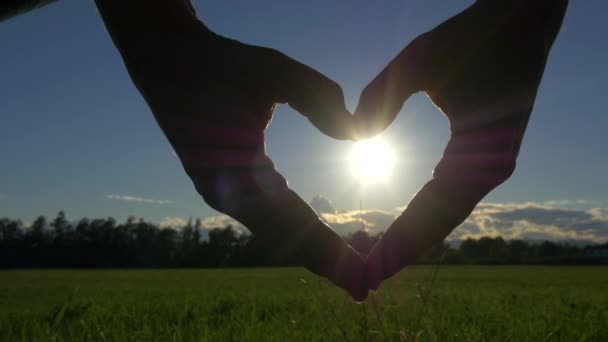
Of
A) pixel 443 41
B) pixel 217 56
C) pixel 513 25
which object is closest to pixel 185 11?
pixel 217 56

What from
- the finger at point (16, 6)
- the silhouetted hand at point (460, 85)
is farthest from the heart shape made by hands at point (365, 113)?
the finger at point (16, 6)

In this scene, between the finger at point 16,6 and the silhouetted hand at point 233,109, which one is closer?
the silhouetted hand at point 233,109

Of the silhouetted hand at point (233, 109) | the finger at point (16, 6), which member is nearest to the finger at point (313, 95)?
the silhouetted hand at point (233, 109)

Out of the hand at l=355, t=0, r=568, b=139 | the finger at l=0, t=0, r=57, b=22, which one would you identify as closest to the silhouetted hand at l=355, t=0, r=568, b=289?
the hand at l=355, t=0, r=568, b=139

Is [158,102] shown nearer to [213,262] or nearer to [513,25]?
[513,25]

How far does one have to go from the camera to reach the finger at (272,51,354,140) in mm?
971

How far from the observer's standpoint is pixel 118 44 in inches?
41.0

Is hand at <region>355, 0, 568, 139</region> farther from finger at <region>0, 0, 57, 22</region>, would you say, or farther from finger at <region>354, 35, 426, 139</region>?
finger at <region>0, 0, 57, 22</region>

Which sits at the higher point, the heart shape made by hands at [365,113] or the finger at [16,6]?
the finger at [16,6]

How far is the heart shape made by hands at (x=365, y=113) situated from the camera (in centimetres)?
93

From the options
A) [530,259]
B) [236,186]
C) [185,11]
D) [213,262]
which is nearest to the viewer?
[236,186]

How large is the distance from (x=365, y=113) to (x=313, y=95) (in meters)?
0.11

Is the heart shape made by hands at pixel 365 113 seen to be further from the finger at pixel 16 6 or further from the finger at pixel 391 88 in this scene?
the finger at pixel 16 6

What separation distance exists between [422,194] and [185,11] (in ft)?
1.95
